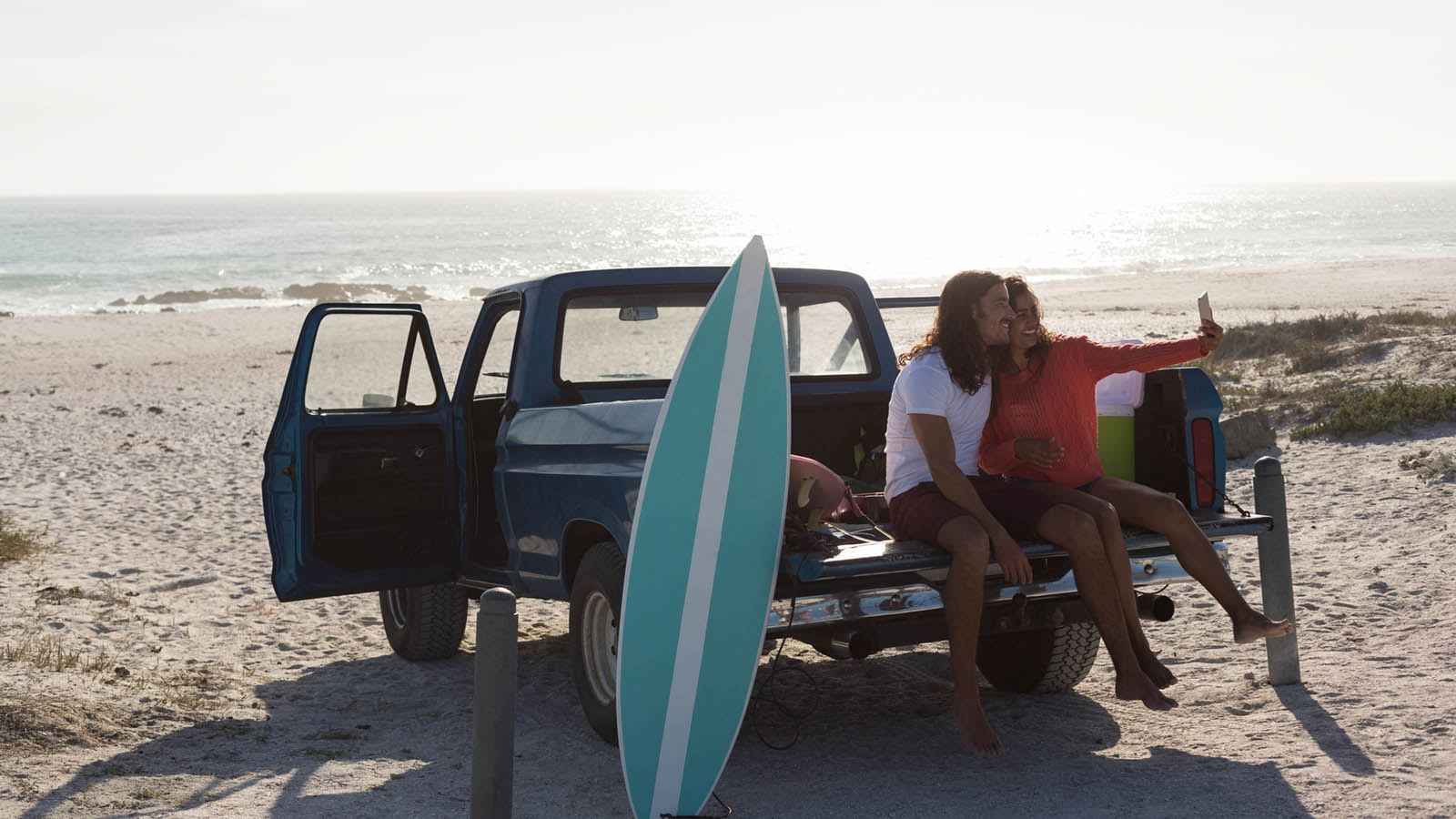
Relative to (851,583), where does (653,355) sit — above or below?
above

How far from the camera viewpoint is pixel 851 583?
4805 millimetres

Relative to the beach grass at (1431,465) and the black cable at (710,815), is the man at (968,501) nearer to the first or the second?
the black cable at (710,815)

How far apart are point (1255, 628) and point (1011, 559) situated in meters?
1.06

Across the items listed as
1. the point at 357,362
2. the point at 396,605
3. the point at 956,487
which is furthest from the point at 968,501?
the point at 357,362

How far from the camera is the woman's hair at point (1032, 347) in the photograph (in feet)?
17.2

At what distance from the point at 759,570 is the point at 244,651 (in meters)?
4.08

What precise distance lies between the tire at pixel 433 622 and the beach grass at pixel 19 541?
3.62 m

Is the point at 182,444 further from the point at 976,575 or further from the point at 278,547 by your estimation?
the point at 976,575

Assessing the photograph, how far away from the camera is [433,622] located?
7305mm

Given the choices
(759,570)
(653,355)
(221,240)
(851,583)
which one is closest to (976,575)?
(851,583)

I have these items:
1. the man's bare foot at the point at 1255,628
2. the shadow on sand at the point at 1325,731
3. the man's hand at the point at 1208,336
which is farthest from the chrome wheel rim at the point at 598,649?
the shadow on sand at the point at 1325,731

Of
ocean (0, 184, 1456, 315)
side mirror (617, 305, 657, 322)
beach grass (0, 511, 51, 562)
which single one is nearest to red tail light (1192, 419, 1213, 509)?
side mirror (617, 305, 657, 322)

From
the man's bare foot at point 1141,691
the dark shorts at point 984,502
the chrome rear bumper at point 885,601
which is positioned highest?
the dark shorts at point 984,502

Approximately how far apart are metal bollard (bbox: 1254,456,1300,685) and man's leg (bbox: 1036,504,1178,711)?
1.29 meters
